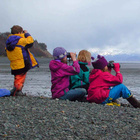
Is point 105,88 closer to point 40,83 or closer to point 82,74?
point 82,74

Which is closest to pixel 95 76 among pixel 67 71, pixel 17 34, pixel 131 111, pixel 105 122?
pixel 67 71

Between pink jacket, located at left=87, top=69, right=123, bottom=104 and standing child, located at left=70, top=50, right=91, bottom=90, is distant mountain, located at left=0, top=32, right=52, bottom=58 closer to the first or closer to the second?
standing child, located at left=70, top=50, right=91, bottom=90

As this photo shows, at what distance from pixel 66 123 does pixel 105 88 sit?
211 centimetres

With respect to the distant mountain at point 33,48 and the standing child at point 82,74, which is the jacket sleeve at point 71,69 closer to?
the standing child at point 82,74

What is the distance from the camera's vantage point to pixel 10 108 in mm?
4539

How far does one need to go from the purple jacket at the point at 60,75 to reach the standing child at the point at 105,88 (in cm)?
50

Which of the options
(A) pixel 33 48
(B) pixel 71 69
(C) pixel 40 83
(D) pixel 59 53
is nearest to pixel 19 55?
(D) pixel 59 53

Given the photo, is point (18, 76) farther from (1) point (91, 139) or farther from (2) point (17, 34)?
(1) point (91, 139)

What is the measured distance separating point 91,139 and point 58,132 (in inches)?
18.4

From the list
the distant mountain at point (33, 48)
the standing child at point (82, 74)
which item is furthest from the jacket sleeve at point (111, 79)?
the distant mountain at point (33, 48)

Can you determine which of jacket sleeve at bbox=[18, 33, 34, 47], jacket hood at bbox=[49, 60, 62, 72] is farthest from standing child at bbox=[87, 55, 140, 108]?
jacket sleeve at bbox=[18, 33, 34, 47]

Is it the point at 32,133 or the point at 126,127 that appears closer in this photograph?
the point at 32,133

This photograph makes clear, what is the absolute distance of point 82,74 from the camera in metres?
6.23

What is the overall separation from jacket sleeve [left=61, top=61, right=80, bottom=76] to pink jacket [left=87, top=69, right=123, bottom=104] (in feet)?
1.35
